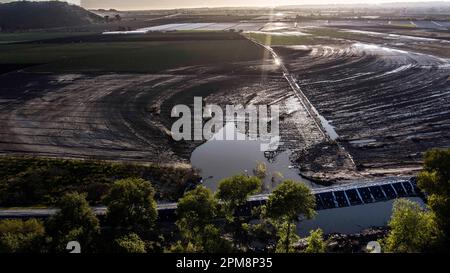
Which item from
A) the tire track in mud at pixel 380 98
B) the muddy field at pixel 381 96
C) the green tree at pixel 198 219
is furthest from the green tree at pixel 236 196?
the tire track in mud at pixel 380 98

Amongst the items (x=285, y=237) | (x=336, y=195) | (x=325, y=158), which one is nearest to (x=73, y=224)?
(x=285, y=237)

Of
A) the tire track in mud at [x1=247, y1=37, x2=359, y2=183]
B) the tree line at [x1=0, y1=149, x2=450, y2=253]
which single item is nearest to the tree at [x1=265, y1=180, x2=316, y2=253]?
the tree line at [x1=0, y1=149, x2=450, y2=253]

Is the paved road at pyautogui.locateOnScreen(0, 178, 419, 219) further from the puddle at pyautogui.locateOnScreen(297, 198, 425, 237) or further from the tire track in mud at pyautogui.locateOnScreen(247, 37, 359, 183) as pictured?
the tire track in mud at pyautogui.locateOnScreen(247, 37, 359, 183)

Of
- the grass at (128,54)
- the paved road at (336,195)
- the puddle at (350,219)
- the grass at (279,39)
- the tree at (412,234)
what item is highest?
the grass at (279,39)

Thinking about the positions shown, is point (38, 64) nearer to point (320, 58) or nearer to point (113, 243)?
point (320, 58)

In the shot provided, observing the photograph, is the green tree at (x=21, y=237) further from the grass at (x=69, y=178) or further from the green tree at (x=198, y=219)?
the grass at (x=69, y=178)
